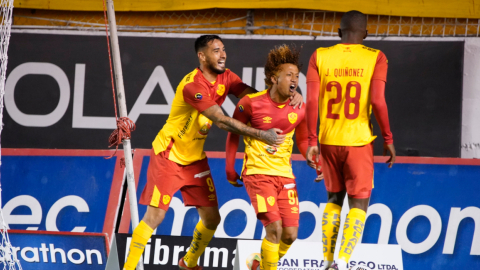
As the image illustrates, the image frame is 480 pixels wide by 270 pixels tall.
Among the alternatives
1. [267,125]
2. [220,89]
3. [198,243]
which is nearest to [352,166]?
[267,125]

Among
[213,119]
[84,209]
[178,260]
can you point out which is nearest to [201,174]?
[213,119]

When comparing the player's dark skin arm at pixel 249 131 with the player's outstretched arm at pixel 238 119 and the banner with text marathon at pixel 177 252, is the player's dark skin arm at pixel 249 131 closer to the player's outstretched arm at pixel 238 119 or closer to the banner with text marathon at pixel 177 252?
the player's outstretched arm at pixel 238 119

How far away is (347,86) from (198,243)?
1852 millimetres

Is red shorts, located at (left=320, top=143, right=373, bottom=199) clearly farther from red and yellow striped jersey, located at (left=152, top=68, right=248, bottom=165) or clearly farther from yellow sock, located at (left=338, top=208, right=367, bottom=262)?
red and yellow striped jersey, located at (left=152, top=68, right=248, bottom=165)

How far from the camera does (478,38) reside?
715cm

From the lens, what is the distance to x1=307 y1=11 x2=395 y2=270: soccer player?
4.06 m

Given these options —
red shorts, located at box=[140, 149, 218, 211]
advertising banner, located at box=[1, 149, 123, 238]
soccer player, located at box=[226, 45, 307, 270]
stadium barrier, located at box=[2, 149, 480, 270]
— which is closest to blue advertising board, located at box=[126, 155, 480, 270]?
stadium barrier, located at box=[2, 149, 480, 270]

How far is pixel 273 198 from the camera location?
416 centimetres

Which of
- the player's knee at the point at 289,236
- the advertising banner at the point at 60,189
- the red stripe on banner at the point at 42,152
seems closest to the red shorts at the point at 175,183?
the player's knee at the point at 289,236

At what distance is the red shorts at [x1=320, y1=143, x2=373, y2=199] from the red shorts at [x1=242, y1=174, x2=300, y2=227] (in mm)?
354

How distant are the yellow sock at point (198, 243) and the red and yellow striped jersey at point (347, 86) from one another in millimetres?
1341

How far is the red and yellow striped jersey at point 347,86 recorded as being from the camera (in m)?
4.09

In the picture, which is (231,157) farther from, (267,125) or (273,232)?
(273,232)

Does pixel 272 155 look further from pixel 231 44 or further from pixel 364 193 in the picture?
pixel 231 44
